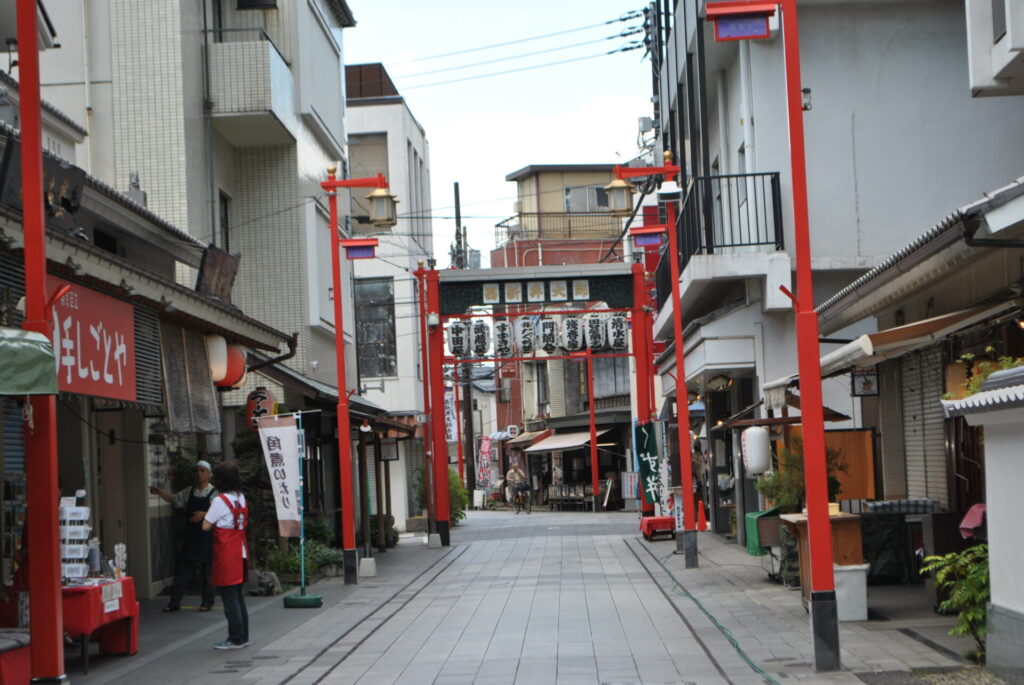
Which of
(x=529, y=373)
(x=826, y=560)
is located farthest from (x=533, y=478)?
(x=826, y=560)

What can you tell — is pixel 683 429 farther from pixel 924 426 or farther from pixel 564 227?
pixel 564 227

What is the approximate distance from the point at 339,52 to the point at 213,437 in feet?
48.4

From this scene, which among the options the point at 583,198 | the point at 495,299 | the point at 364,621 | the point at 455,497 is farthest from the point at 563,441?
the point at 364,621

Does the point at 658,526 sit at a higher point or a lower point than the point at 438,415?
lower

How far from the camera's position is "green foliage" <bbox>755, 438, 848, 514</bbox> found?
17.0 metres

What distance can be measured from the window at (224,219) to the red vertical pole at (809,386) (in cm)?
1518

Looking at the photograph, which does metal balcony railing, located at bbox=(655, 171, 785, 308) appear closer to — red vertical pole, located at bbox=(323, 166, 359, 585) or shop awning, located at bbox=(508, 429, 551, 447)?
red vertical pole, located at bbox=(323, 166, 359, 585)

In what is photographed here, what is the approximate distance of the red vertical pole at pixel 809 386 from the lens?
1081 centimetres

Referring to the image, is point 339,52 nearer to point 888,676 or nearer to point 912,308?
point 912,308

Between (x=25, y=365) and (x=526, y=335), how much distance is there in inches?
1190

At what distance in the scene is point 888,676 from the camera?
1020 cm

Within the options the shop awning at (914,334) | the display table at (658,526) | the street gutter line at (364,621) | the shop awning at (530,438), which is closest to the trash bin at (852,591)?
the shop awning at (914,334)

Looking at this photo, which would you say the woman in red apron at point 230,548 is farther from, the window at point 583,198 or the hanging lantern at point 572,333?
the window at point 583,198

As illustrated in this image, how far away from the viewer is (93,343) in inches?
464
